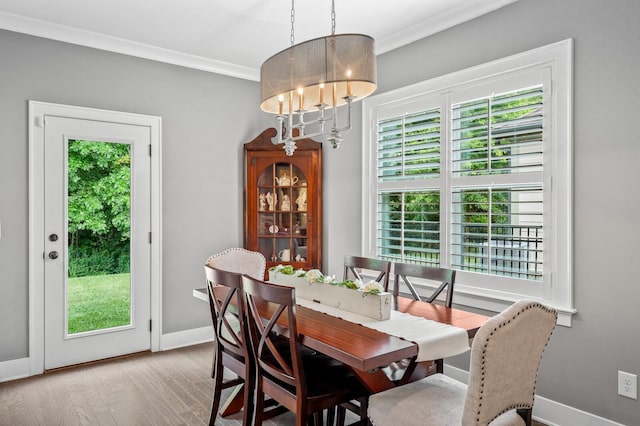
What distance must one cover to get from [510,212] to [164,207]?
2982mm

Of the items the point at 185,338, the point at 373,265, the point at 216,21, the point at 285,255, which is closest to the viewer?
the point at 373,265

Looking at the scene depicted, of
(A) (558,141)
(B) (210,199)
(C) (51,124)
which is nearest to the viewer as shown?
(A) (558,141)

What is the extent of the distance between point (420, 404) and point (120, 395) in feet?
7.54

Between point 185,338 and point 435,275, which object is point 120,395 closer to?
point 185,338

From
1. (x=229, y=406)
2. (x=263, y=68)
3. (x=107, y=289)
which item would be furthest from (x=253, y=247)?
(x=263, y=68)

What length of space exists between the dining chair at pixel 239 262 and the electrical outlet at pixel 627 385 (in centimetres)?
250

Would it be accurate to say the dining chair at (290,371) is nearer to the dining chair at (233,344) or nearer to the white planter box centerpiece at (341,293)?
the dining chair at (233,344)

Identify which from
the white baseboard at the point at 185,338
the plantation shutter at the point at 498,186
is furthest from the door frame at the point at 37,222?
the plantation shutter at the point at 498,186

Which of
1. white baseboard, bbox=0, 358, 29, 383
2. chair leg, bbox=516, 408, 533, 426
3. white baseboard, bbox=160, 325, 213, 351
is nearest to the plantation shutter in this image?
chair leg, bbox=516, 408, 533, 426

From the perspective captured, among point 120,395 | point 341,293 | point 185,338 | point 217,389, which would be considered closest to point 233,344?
point 217,389

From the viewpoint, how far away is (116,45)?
3.74m

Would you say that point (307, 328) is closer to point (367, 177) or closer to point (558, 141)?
point (558, 141)

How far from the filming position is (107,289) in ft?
12.6

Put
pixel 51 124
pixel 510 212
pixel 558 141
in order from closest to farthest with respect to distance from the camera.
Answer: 1. pixel 558 141
2. pixel 510 212
3. pixel 51 124
